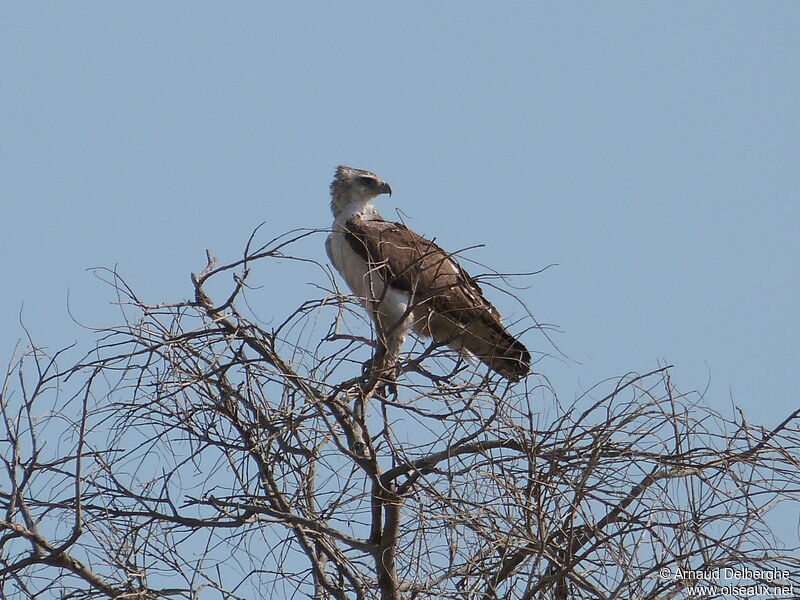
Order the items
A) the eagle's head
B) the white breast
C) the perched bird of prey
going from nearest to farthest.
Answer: the perched bird of prey < the white breast < the eagle's head

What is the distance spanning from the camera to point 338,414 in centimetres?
490

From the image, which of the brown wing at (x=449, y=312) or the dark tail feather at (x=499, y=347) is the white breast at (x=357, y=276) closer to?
the brown wing at (x=449, y=312)

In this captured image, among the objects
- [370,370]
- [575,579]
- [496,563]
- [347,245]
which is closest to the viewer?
[575,579]

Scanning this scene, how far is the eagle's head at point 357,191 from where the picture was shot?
8312 mm

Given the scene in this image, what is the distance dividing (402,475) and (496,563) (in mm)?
506

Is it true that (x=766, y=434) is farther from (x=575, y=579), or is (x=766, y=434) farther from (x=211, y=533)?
(x=211, y=533)

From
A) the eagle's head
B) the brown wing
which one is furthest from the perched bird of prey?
the eagle's head

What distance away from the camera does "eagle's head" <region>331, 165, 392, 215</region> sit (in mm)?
8312

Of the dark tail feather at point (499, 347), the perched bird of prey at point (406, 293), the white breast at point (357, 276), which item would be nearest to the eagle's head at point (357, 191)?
the perched bird of prey at point (406, 293)

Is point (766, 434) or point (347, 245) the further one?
point (347, 245)

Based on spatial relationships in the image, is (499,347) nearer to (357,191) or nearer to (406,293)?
(406,293)

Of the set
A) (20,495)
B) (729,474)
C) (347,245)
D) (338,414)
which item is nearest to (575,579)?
(729,474)

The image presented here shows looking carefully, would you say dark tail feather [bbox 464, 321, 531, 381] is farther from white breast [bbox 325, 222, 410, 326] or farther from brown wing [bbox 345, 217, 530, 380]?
white breast [bbox 325, 222, 410, 326]

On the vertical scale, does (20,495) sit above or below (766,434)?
below
